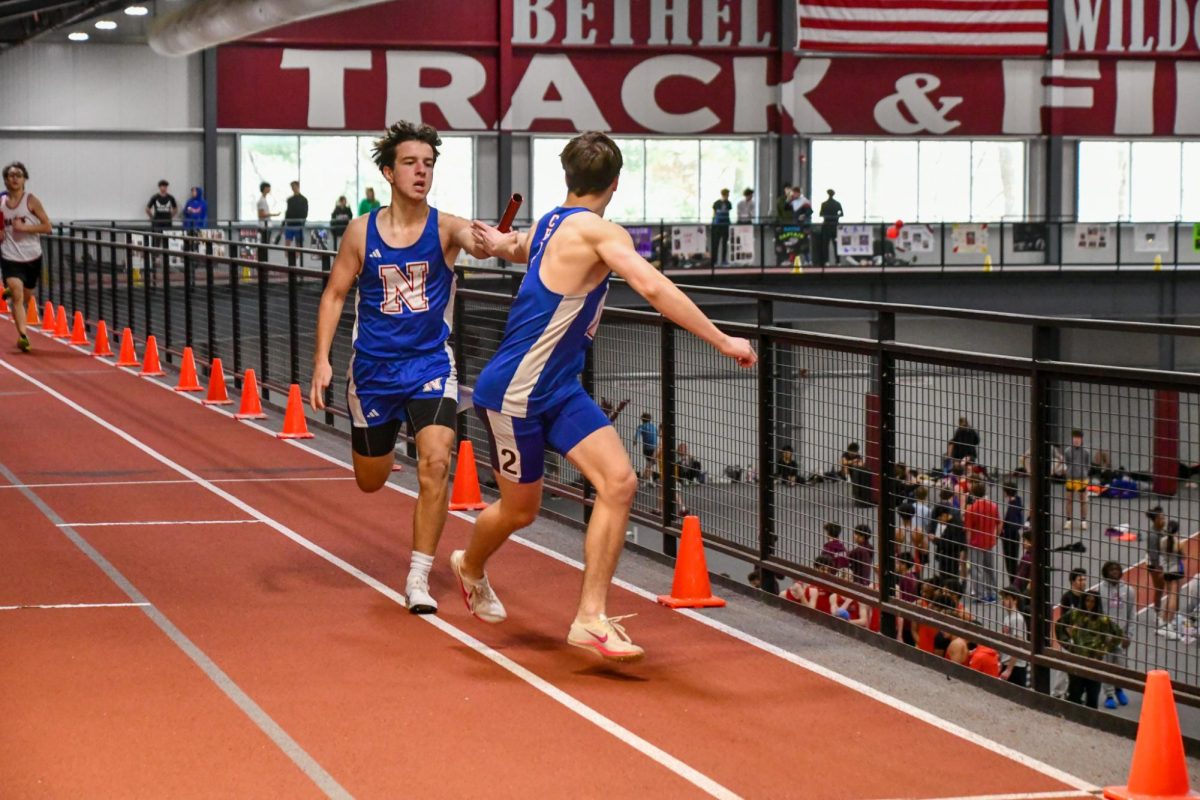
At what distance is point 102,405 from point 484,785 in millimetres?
11869

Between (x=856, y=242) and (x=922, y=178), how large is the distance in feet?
46.1

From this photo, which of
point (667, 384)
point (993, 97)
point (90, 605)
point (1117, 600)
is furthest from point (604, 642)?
point (993, 97)

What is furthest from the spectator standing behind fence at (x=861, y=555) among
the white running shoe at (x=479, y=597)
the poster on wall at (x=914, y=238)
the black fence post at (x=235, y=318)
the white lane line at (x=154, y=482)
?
the poster on wall at (x=914, y=238)

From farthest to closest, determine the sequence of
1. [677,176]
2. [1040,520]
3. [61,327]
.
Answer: [677,176], [61,327], [1040,520]

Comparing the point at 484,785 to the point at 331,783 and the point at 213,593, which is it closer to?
the point at 331,783

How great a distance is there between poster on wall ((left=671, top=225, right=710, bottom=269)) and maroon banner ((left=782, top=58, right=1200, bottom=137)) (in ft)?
44.5

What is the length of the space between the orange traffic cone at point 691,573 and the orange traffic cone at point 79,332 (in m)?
15.9

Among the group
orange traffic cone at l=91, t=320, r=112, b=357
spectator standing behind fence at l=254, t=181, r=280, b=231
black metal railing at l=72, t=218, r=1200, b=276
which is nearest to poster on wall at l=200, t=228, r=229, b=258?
black metal railing at l=72, t=218, r=1200, b=276

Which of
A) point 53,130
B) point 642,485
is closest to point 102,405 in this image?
point 642,485

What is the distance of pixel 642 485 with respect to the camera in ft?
34.5

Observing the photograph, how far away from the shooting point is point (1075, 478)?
707 cm

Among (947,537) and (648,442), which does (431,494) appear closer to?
(947,537)

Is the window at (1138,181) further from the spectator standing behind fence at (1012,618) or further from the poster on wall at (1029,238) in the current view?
the spectator standing behind fence at (1012,618)

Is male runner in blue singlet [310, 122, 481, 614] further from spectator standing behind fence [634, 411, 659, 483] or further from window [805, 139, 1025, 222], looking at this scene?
window [805, 139, 1025, 222]
